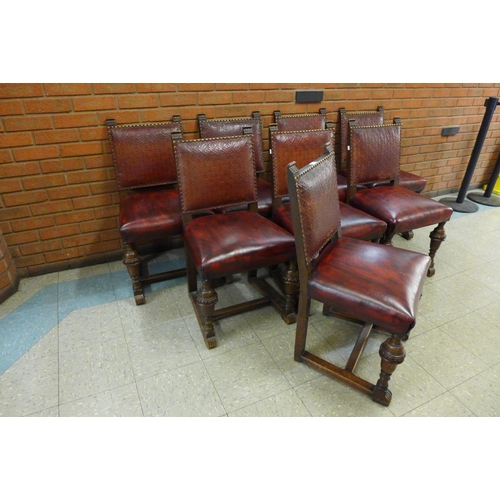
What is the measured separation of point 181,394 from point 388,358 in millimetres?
885

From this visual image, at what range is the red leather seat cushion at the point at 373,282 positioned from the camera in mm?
1243

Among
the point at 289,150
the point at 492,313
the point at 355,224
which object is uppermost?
the point at 289,150

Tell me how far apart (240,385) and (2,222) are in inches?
70.8

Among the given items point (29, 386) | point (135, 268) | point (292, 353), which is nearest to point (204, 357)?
point (292, 353)

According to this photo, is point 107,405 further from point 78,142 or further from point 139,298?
point 78,142

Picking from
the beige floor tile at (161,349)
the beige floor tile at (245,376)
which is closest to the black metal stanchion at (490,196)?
the beige floor tile at (245,376)

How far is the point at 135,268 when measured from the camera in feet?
6.40

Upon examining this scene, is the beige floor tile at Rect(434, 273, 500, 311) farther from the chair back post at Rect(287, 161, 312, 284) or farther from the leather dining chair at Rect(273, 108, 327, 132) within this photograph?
the leather dining chair at Rect(273, 108, 327, 132)

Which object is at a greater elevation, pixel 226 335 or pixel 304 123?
pixel 304 123

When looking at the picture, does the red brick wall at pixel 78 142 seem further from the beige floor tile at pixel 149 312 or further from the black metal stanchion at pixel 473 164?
the black metal stanchion at pixel 473 164

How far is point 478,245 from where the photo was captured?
2.72 meters

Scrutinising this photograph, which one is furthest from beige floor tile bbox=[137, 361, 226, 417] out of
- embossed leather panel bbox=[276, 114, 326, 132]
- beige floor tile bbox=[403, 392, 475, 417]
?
embossed leather panel bbox=[276, 114, 326, 132]

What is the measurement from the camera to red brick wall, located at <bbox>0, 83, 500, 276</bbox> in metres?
1.93

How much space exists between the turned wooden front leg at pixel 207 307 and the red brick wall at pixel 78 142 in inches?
44.5
